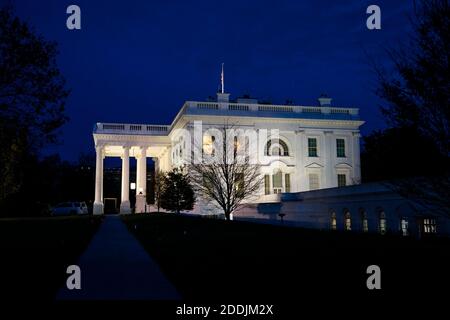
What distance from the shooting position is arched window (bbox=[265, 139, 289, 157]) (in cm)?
4997

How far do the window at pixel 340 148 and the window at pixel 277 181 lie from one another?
7.63 meters

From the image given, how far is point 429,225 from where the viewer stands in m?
22.1

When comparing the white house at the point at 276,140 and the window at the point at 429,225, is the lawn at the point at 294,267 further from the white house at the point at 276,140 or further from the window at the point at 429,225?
the white house at the point at 276,140

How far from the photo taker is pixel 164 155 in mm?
63500

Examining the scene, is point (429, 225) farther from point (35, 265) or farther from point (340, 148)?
point (340, 148)

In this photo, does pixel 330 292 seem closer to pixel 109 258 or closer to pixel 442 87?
pixel 442 87

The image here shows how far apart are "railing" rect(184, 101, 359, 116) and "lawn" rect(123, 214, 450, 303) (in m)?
32.9

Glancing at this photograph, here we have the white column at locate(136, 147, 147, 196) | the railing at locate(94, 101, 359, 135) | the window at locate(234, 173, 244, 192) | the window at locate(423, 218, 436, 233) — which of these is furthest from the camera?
the white column at locate(136, 147, 147, 196)

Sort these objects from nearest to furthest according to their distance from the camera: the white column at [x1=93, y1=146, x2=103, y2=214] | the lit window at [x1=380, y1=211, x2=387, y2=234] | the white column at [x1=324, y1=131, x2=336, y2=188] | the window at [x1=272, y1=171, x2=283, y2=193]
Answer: the lit window at [x1=380, y1=211, x2=387, y2=234]
the window at [x1=272, y1=171, x2=283, y2=193]
the white column at [x1=324, y1=131, x2=336, y2=188]
the white column at [x1=93, y1=146, x2=103, y2=214]

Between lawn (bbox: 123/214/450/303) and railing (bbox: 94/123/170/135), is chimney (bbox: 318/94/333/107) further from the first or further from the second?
lawn (bbox: 123/214/450/303)

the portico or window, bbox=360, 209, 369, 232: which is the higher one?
the portico

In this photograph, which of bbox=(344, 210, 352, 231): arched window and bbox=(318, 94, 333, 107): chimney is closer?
bbox=(344, 210, 352, 231): arched window

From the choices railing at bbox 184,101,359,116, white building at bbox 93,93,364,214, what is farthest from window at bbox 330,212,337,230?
railing at bbox 184,101,359,116
